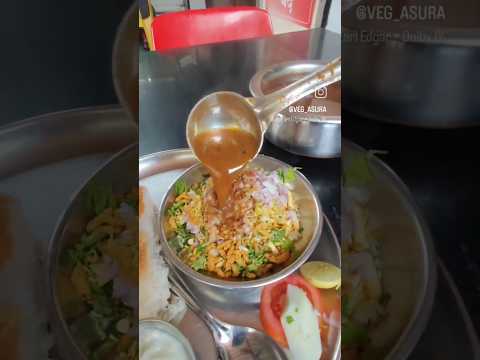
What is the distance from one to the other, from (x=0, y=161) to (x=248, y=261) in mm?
363

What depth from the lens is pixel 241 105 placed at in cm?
67

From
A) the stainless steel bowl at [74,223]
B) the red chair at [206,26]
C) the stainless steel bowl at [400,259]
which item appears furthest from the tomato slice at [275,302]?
the red chair at [206,26]

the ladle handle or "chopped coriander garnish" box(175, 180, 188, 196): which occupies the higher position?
the ladle handle

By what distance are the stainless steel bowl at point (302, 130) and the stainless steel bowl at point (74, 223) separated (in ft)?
0.65

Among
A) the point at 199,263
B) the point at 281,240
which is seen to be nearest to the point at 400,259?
the point at 281,240

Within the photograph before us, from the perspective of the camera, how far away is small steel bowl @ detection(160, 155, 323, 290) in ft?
2.04

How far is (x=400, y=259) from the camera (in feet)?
2.31

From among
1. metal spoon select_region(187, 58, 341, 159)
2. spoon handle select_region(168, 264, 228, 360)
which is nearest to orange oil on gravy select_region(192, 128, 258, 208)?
metal spoon select_region(187, 58, 341, 159)

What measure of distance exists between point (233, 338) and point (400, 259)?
10.8 inches

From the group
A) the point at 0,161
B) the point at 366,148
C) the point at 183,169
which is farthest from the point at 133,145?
the point at 366,148

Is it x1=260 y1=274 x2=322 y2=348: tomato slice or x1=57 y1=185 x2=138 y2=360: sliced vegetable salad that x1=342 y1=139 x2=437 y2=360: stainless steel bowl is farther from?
x1=57 y1=185 x2=138 y2=360: sliced vegetable salad

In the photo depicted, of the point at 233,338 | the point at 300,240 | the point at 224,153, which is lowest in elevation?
the point at 233,338

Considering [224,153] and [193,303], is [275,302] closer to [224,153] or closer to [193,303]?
[193,303]

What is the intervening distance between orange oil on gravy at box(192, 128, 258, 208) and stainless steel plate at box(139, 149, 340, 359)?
0.02 m
